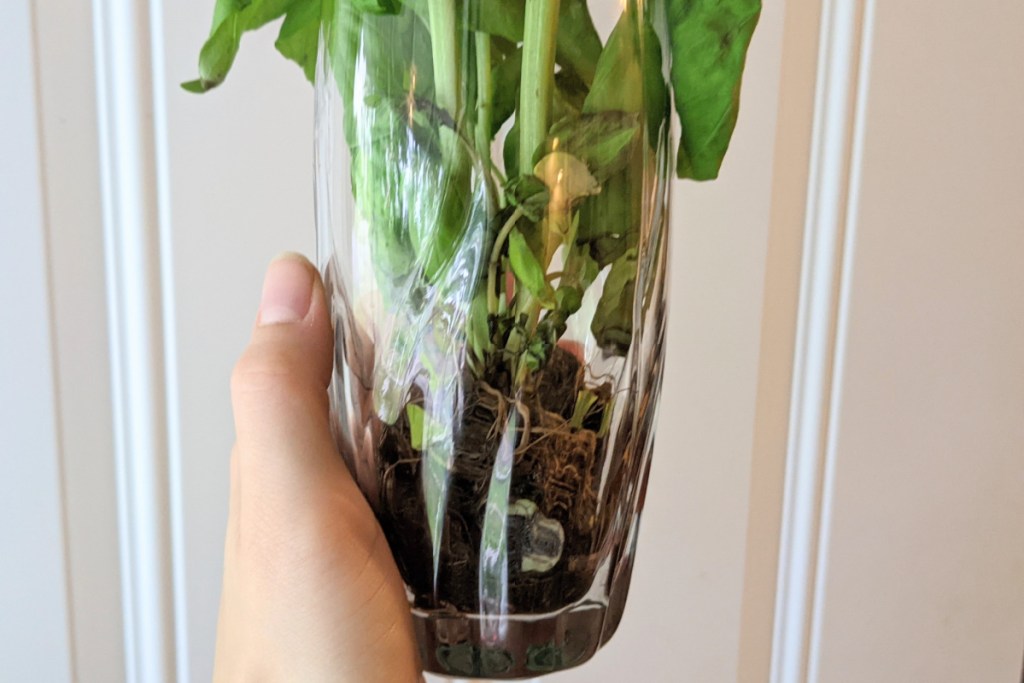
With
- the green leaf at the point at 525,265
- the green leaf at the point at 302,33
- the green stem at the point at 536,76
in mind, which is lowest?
the green leaf at the point at 525,265

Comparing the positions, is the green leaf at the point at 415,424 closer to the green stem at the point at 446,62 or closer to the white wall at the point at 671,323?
the green stem at the point at 446,62

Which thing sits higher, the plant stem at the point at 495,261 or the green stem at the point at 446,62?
the green stem at the point at 446,62

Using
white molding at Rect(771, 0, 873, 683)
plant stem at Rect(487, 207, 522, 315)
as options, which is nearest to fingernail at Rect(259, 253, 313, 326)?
plant stem at Rect(487, 207, 522, 315)

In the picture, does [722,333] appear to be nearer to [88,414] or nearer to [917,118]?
[917,118]

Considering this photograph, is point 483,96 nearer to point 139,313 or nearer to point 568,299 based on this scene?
point 568,299

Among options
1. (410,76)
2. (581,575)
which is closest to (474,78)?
(410,76)

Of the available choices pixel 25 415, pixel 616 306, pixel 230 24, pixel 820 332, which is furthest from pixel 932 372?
pixel 25 415

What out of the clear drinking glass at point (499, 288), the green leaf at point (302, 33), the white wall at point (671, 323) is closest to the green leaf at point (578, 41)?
the clear drinking glass at point (499, 288)
